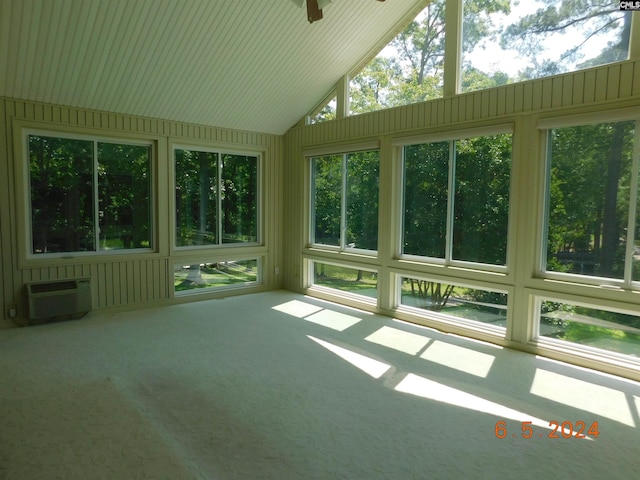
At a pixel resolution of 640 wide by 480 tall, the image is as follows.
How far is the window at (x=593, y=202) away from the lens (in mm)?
3703

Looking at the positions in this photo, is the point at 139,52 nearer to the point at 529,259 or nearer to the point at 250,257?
the point at 250,257

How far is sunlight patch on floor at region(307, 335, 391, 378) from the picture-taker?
12.2ft

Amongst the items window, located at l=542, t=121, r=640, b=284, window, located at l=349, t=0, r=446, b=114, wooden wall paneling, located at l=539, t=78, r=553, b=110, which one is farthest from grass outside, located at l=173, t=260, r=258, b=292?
wooden wall paneling, located at l=539, t=78, r=553, b=110

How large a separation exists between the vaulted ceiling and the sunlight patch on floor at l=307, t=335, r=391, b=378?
370 centimetres

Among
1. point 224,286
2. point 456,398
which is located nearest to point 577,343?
point 456,398

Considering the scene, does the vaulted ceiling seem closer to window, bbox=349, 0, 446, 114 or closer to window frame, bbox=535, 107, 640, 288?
window, bbox=349, 0, 446, 114

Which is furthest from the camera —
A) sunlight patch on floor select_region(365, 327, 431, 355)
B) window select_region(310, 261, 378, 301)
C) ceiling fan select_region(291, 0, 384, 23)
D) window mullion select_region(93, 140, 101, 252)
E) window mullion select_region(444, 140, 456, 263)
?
window select_region(310, 261, 378, 301)

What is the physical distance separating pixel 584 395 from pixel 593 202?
1765 millimetres

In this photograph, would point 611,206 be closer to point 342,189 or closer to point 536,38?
point 536,38

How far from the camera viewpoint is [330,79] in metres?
6.20

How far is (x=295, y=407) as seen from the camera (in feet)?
9.95

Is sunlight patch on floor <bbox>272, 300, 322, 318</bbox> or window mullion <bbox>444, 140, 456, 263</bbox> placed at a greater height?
window mullion <bbox>444, 140, 456, 263</bbox>

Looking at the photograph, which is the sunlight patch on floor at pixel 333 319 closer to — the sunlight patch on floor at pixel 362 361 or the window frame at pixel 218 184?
the sunlight patch on floor at pixel 362 361

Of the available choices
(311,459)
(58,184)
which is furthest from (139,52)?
(311,459)
